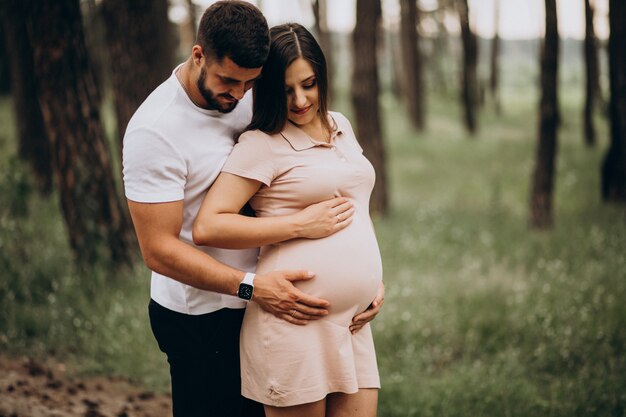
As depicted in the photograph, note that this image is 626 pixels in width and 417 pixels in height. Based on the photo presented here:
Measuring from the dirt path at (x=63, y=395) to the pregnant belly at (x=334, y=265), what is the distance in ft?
7.19

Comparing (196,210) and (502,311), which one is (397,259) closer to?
(502,311)

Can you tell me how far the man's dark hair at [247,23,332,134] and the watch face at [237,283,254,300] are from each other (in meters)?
0.64

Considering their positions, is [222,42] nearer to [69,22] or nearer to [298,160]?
[298,160]

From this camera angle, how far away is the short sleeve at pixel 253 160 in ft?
8.62

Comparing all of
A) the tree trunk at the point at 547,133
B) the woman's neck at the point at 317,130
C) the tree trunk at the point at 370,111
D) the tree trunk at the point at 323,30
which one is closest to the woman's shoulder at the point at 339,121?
the woman's neck at the point at 317,130

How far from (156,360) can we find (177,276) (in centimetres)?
287

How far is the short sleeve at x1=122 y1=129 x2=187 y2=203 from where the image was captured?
8.23 ft

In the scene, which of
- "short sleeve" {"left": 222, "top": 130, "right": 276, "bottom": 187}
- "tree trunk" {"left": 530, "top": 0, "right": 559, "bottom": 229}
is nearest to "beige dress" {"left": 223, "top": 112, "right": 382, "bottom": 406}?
"short sleeve" {"left": 222, "top": 130, "right": 276, "bottom": 187}

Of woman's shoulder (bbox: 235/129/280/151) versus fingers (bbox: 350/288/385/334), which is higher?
woman's shoulder (bbox: 235/129/280/151)

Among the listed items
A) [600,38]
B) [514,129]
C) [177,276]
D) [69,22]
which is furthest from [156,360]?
[600,38]

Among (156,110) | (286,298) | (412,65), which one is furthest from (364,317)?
(412,65)

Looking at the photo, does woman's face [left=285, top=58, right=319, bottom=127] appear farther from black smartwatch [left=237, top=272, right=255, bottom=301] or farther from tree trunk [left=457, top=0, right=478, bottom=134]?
tree trunk [left=457, top=0, right=478, bottom=134]

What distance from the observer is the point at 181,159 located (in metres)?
2.58

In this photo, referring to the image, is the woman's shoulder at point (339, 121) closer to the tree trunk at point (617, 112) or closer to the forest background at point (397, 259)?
the forest background at point (397, 259)
